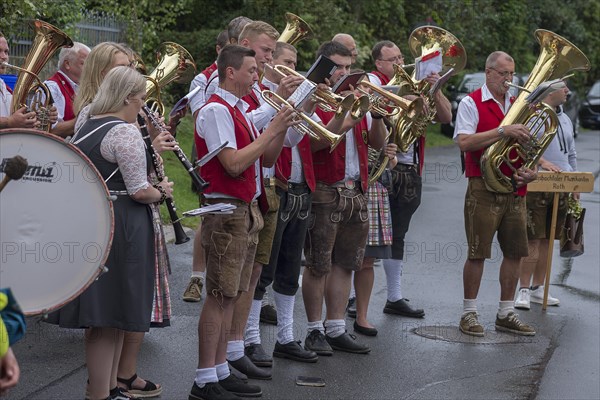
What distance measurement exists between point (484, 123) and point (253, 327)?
93.6 inches

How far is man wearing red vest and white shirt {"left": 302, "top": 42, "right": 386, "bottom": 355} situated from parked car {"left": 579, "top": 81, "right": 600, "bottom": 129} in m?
24.4

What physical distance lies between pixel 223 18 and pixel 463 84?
7385 millimetres

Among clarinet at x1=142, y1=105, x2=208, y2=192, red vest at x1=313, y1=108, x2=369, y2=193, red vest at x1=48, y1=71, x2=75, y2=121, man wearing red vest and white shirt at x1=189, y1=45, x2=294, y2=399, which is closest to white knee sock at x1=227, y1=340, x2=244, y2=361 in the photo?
man wearing red vest and white shirt at x1=189, y1=45, x2=294, y2=399

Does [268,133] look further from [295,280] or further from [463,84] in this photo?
[463,84]

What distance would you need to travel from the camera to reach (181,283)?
8.19 m

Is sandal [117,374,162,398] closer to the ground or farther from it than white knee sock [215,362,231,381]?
closer to the ground

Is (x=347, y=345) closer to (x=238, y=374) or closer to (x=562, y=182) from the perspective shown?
(x=238, y=374)

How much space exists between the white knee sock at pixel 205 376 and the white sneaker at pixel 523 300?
364cm

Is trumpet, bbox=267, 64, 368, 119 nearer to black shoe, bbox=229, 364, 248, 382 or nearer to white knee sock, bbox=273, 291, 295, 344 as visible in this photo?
white knee sock, bbox=273, 291, 295, 344

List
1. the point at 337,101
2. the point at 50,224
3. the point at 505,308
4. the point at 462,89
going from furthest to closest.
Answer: the point at 462,89 < the point at 505,308 < the point at 337,101 < the point at 50,224

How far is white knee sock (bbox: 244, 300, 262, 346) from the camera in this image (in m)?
6.39

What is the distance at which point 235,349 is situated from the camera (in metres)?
6.04

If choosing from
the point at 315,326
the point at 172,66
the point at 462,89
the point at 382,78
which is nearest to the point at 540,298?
the point at 382,78

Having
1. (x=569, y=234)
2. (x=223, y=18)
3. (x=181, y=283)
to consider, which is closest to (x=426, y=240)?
(x=569, y=234)
